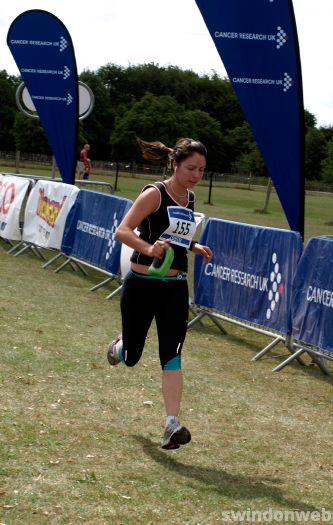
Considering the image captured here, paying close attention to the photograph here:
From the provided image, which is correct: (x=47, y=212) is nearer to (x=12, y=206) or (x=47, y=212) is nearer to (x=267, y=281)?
(x=12, y=206)

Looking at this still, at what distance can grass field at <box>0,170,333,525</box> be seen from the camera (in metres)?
5.06

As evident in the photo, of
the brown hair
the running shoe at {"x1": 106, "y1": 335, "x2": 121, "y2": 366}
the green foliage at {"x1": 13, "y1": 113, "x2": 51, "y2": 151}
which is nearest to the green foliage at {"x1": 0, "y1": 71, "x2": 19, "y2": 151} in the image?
the green foliage at {"x1": 13, "y1": 113, "x2": 51, "y2": 151}

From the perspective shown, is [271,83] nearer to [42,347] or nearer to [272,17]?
[272,17]

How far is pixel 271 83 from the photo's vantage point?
9.97 m

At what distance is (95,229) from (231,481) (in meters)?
8.50

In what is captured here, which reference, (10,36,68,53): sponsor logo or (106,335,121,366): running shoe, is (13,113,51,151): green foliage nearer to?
(10,36,68,53): sponsor logo

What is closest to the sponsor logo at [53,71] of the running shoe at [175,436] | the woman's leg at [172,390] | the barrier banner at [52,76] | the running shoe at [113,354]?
the barrier banner at [52,76]

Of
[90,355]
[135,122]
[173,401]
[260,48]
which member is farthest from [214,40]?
[135,122]

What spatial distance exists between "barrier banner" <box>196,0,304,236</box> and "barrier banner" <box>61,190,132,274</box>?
3.05 metres

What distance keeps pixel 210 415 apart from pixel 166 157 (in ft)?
6.58

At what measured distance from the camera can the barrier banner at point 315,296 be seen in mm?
8633

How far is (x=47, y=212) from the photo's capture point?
1561 centimetres

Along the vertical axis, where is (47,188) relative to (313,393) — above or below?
above

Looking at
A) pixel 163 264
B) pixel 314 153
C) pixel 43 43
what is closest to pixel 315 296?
pixel 163 264
